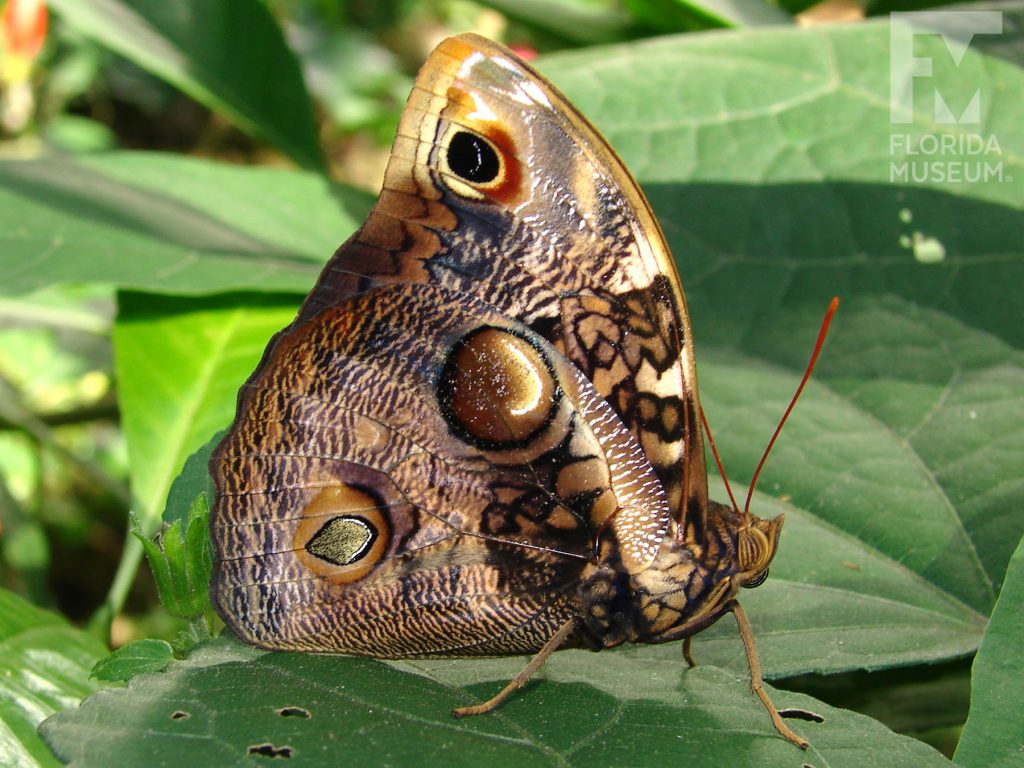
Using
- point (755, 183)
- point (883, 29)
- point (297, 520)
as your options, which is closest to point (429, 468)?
point (297, 520)

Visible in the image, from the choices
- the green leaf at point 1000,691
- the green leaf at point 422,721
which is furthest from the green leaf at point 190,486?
the green leaf at point 1000,691

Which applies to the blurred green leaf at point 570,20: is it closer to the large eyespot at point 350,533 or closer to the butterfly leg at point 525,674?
the large eyespot at point 350,533

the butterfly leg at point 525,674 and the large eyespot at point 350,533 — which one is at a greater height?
the large eyespot at point 350,533

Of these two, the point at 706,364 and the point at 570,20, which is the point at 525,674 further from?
the point at 570,20

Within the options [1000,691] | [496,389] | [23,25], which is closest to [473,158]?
[496,389]

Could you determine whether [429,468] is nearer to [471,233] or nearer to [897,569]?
[471,233]

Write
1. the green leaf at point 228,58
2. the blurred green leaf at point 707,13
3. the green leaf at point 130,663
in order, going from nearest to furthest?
1. the green leaf at point 130,663
2. the blurred green leaf at point 707,13
3. the green leaf at point 228,58

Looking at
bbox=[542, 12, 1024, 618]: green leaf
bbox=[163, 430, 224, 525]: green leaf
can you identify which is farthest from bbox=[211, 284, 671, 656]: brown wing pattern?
bbox=[542, 12, 1024, 618]: green leaf
